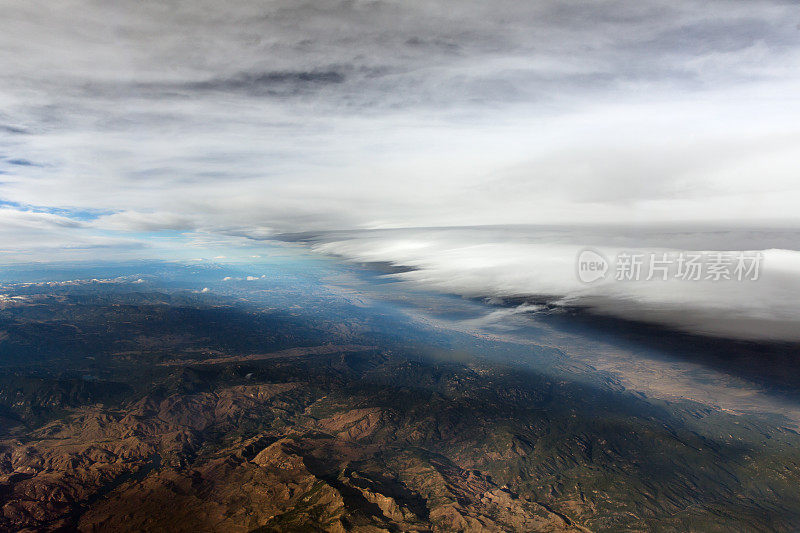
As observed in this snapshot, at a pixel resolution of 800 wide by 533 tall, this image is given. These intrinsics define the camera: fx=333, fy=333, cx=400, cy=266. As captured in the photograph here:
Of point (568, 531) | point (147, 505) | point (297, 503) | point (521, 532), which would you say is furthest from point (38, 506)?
point (568, 531)

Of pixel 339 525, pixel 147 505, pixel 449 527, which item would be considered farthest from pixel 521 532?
→ pixel 147 505

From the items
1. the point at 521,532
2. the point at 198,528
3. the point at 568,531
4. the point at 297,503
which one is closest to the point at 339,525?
the point at 297,503

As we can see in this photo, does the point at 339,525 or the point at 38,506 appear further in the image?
the point at 38,506

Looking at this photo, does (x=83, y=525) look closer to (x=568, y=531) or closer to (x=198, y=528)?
(x=198, y=528)

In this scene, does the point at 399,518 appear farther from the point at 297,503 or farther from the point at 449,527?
the point at 297,503

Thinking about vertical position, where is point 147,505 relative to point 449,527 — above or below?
above

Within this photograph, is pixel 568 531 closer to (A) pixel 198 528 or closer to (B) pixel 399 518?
(B) pixel 399 518

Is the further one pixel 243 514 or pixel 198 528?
pixel 243 514

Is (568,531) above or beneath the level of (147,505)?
beneath
